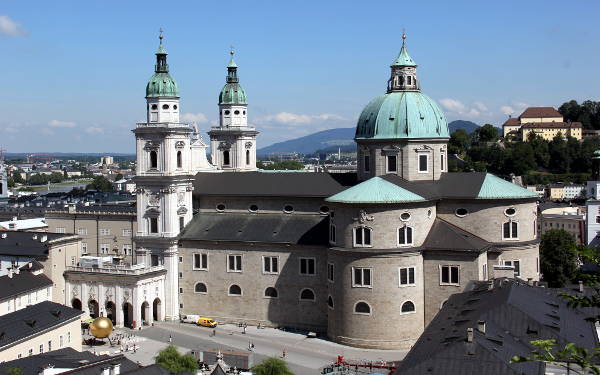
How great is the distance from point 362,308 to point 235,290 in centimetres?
1389

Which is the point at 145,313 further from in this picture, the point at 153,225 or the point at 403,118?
the point at 403,118

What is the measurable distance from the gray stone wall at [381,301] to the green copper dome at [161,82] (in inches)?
913

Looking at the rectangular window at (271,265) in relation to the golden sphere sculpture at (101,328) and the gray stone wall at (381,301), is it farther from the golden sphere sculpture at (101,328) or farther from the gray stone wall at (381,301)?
the golden sphere sculpture at (101,328)

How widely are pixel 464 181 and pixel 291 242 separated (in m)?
15.8

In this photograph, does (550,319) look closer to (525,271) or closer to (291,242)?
(525,271)

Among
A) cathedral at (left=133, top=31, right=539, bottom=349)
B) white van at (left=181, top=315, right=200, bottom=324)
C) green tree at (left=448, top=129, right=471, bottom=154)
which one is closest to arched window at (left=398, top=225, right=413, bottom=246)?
cathedral at (left=133, top=31, right=539, bottom=349)

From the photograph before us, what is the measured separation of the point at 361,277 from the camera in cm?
6494

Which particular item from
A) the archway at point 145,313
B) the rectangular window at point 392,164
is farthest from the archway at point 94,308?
the rectangular window at point 392,164

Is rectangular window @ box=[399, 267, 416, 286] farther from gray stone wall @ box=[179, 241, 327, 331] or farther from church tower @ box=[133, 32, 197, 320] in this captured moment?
church tower @ box=[133, 32, 197, 320]

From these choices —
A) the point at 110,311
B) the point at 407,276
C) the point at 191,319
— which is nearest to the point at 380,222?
the point at 407,276

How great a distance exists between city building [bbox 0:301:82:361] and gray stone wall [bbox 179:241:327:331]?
49.9 feet

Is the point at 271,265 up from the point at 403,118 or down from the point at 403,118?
down

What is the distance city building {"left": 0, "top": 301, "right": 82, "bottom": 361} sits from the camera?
54.5 m

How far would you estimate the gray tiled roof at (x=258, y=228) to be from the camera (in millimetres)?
71562
